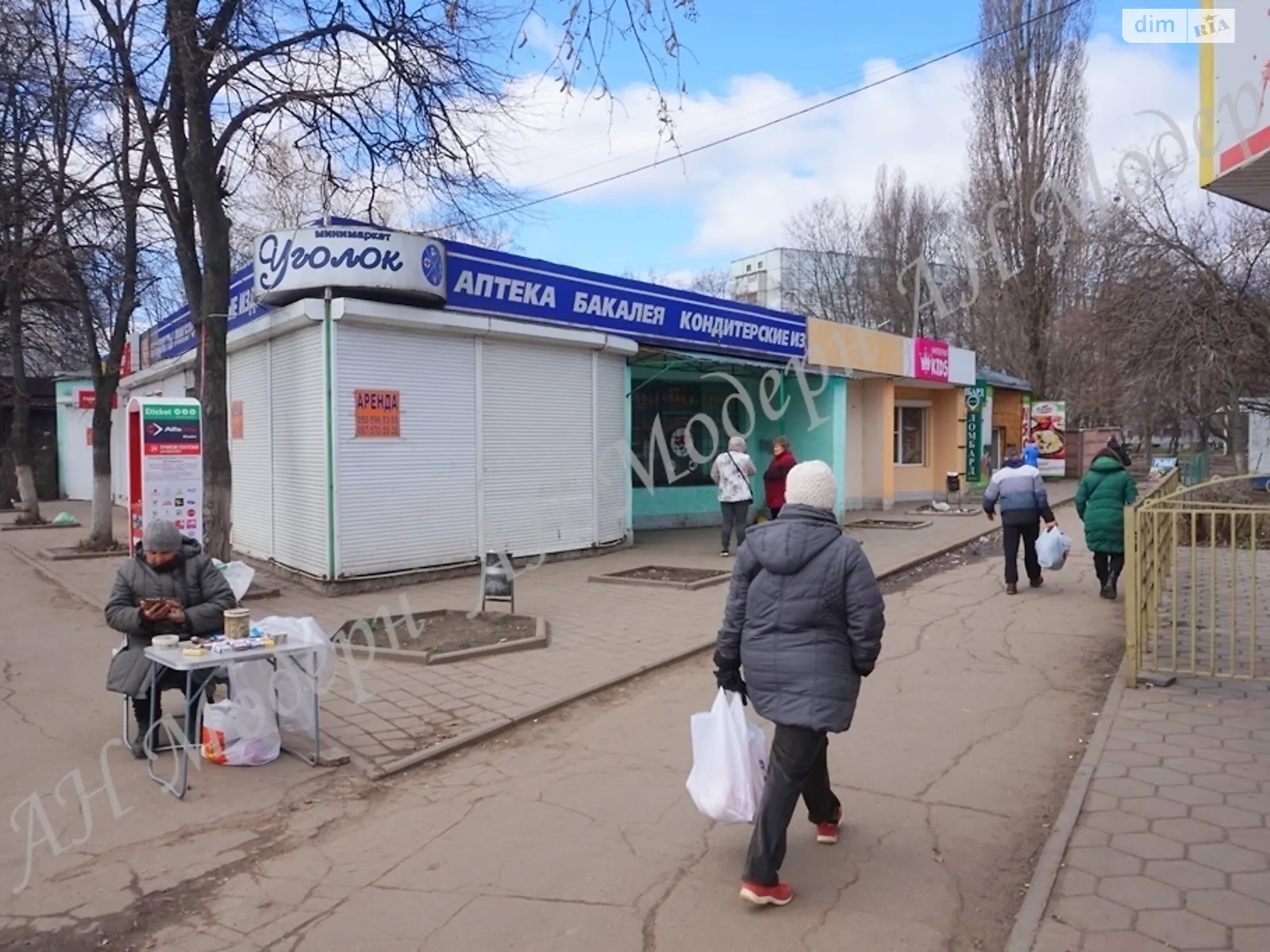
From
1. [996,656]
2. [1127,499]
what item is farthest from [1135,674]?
[1127,499]

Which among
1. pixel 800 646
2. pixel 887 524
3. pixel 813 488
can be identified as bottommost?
pixel 887 524

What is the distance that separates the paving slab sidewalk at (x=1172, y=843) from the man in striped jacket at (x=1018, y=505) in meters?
4.31

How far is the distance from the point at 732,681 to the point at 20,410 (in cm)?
1899

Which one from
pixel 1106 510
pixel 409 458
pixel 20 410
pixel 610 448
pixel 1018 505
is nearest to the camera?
pixel 1106 510

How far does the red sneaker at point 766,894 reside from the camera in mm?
3477

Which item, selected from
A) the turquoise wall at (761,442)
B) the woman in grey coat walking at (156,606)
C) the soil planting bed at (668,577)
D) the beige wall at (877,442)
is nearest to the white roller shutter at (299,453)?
the soil planting bed at (668,577)

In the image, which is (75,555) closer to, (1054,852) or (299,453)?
(299,453)

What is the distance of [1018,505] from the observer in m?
10.0

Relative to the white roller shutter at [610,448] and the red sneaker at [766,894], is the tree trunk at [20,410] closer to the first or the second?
the white roller shutter at [610,448]

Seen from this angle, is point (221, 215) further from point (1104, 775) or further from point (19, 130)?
point (1104, 775)

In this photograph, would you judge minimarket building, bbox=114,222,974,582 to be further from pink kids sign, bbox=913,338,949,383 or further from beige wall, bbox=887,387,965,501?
beige wall, bbox=887,387,965,501

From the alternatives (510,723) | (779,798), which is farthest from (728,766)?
(510,723)

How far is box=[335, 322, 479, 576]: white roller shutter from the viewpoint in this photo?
1033 centimetres

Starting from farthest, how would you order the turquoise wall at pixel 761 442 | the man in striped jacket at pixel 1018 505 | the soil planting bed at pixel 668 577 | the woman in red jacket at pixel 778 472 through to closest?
the turquoise wall at pixel 761 442, the woman in red jacket at pixel 778 472, the soil planting bed at pixel 668 577, the man in striped jacket at pixel 1018 505
